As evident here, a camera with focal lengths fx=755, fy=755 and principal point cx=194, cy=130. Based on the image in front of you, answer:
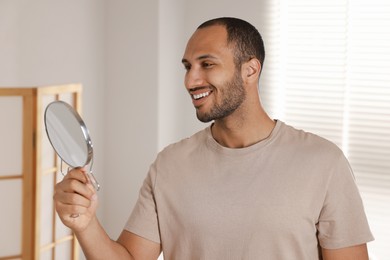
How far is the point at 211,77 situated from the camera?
1.94 metres

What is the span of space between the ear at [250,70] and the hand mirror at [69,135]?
0.61 m

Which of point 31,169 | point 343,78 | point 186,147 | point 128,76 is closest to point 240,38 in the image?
point 186,147

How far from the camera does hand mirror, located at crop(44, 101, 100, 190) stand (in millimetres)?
1550

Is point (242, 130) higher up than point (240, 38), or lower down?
lower down

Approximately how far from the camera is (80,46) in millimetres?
4238

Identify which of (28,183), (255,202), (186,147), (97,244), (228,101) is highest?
(228,101)

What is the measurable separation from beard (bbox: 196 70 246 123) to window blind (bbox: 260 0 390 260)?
2.15m

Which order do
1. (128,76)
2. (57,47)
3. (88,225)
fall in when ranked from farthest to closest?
(128,76)
(57,47)
(88,225)

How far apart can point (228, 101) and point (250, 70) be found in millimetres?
144

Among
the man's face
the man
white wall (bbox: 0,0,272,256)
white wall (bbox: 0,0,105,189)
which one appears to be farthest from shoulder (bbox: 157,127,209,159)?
white wall (bbox: 0,0,272,256)

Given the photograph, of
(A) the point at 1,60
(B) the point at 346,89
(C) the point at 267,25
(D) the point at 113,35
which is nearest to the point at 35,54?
(A) the point at 1,60

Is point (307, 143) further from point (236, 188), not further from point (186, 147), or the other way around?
point (186, 147)

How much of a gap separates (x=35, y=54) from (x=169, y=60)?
Result: 872 mm

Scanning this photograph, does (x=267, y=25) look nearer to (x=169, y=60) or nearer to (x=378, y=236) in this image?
(x=169, y=60)
